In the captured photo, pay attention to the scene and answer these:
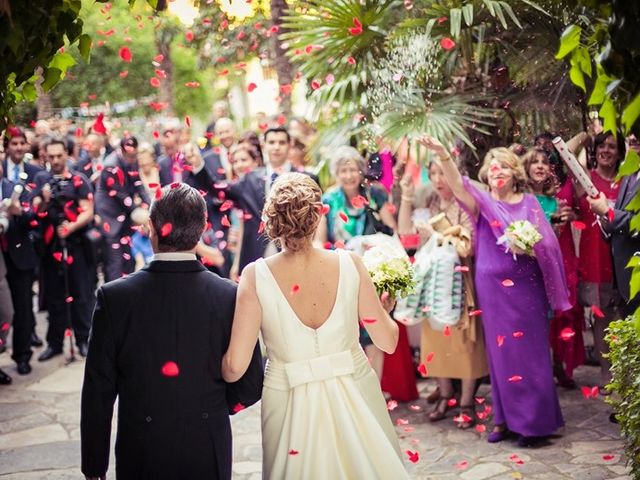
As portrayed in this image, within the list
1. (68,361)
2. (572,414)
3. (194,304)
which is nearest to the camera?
(194,304)

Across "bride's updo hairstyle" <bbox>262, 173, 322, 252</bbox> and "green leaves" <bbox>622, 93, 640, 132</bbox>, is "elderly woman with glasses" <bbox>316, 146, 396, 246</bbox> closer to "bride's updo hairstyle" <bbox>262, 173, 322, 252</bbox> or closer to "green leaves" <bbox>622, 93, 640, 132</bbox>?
"bride's updo hairstyle" <bbox>262, 173, 322, 252</bbox>

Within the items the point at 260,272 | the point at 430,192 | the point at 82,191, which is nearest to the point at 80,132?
the point at 82,191

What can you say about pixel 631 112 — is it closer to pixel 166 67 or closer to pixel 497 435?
pixel 497 435

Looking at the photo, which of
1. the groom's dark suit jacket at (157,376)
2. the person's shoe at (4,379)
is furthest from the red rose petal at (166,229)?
the person's shoe at (4,379)

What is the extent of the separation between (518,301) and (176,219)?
3.37 m

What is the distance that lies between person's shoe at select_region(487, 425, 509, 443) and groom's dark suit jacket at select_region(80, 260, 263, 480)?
3175mm

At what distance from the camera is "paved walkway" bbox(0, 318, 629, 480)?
233 inches

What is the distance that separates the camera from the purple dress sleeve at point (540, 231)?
6.41 m

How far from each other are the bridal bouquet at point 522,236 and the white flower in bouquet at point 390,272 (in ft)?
4.72

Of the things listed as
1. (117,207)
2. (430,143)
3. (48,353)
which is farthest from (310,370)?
(117,207)

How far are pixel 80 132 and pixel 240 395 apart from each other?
11133 mm

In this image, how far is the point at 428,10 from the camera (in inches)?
284

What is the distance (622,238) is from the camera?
6.61 meters

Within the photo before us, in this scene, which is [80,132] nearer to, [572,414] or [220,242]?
[220,242]
